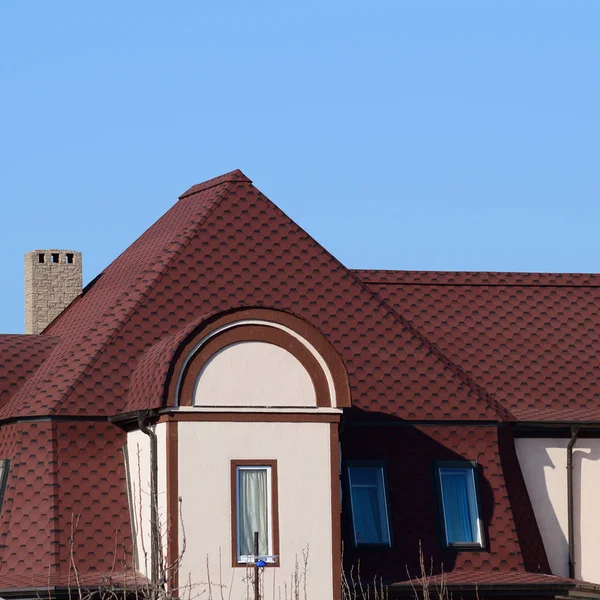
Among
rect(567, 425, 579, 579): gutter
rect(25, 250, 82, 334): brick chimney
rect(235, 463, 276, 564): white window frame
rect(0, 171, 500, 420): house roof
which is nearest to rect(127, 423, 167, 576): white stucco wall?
rect(0, 171, 500, 420): house roof

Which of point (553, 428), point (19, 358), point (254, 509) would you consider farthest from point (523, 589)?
point (19, 358)

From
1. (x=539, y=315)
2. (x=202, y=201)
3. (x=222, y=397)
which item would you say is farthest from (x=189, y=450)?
(x=539, y=315)

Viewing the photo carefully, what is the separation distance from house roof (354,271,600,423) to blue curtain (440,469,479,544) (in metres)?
2.39

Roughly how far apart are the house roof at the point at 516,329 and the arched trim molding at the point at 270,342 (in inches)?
235

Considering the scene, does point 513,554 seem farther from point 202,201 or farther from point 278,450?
point 202,201

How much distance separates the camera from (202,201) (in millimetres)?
27719

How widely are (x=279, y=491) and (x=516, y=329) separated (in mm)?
9001

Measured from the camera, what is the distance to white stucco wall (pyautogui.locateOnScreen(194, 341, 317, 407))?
23.0 m

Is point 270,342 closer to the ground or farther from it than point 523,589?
farther from it

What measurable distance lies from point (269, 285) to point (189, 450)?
15.1 ft

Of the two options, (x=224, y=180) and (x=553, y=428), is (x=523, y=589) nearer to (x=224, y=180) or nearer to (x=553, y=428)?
(x=553, y=428)

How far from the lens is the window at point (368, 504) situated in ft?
83.1

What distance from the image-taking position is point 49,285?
3412 cm

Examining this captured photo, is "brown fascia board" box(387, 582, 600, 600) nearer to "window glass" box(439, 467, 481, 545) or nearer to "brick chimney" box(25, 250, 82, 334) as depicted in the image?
"window glass" box(439, 467, 481, 545)
